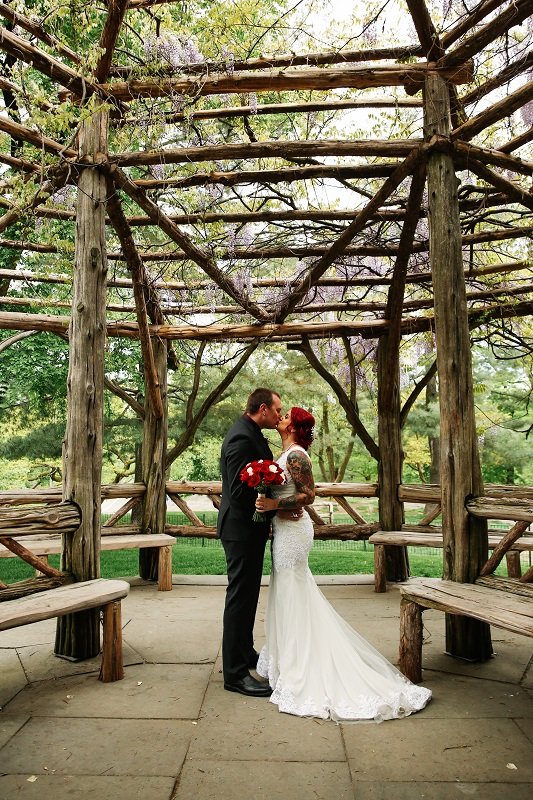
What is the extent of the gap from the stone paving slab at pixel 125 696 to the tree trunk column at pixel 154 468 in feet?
9.67

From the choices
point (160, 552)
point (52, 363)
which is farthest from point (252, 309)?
point (52, 363)

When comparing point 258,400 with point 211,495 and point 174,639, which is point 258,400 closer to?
point 174,639

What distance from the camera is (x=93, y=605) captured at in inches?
139

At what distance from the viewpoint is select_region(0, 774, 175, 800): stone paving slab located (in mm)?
2391

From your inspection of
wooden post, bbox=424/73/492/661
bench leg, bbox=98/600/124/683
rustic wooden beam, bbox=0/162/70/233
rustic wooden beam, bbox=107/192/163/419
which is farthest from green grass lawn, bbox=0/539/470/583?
rustic wooden beam, bbox=0/162/70/233

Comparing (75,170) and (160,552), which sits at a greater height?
(75,170)

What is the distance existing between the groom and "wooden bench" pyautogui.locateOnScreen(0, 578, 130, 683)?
0.64 metres

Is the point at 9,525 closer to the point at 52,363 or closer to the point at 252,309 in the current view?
the point at 252,309

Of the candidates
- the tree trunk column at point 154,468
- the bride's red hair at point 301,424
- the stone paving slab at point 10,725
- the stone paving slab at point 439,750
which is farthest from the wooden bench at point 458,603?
the tree trunk column at point 154,468

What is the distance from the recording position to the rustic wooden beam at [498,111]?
357 centimetres

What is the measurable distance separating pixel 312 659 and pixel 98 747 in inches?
45.1

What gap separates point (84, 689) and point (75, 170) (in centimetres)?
320

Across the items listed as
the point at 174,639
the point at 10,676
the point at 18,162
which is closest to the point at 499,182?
the point at 18,162

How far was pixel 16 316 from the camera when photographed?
19.4 feet
